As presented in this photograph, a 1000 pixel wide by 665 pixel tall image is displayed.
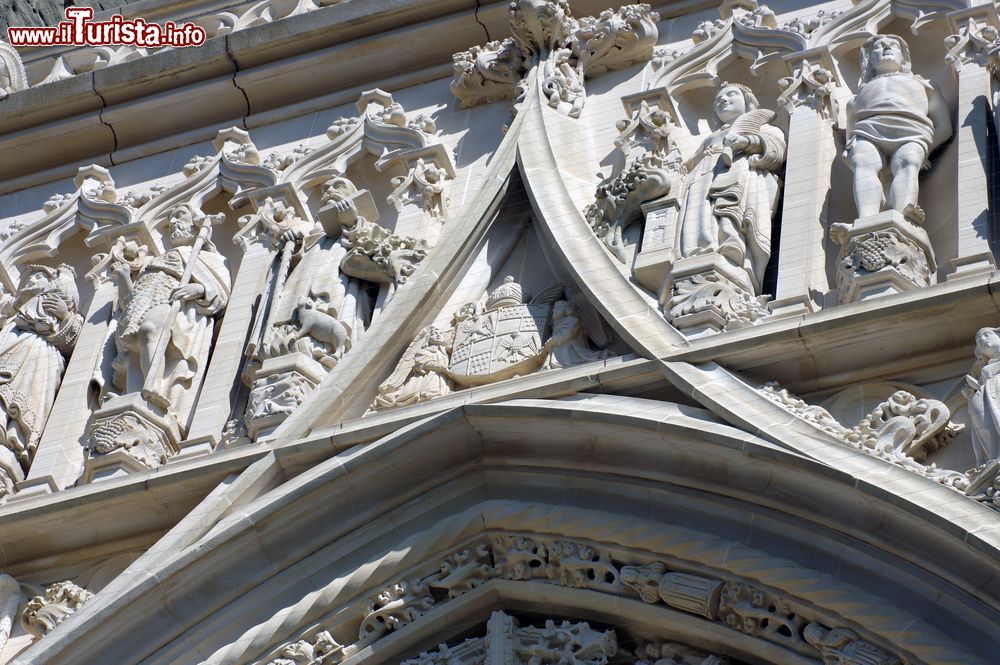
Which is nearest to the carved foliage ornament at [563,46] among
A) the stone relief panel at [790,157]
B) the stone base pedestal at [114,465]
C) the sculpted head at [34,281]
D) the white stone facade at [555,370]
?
the white stone facade at [555,370]

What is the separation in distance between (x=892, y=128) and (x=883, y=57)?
0.68 meters

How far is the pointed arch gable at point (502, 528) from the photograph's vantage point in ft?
28.2

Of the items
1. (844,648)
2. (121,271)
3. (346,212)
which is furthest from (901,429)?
(121,271)

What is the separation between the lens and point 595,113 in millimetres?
11891

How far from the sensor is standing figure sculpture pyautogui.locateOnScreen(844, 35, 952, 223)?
991 centimetres

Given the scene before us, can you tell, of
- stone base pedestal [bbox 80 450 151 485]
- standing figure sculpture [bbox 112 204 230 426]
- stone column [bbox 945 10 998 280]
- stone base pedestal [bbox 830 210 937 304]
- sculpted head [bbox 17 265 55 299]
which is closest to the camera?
stone base pedestal [bbox 830 210 937 304]

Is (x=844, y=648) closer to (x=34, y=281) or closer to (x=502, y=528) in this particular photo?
(x=502, y=528)

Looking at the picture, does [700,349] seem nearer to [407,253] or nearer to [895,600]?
Answer: [895,600]

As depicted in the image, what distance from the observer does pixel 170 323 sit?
11.2 meters

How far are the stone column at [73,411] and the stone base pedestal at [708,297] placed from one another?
3.44m

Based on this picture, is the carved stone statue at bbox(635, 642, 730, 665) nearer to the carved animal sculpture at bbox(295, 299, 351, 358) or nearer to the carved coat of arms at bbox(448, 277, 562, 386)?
the carved coat of arms at bbox(448, 277, 562, 386)

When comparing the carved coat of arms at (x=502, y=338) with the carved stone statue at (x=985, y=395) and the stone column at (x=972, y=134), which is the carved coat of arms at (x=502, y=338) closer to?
the stone column at (x=972, y=134)

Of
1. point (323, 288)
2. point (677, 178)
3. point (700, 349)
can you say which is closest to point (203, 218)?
point (323, 288)

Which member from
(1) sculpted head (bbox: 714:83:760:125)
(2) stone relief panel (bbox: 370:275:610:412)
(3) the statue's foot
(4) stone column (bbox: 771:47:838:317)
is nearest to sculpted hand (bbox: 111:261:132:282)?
(2) stone relief panel (bbox: 370:275:610:412)
